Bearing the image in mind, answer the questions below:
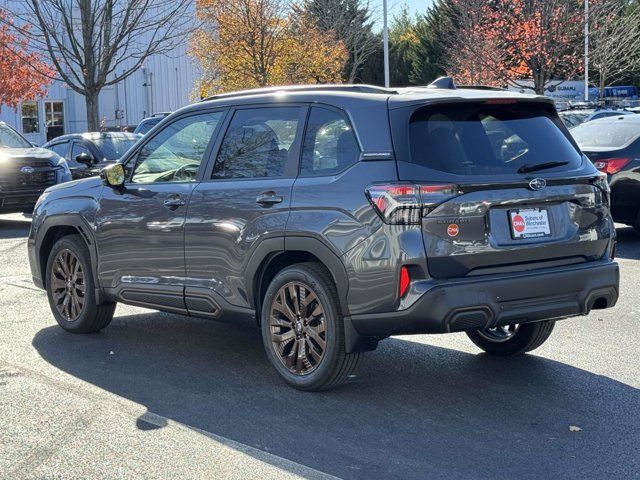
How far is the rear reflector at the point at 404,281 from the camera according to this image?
5270 mm

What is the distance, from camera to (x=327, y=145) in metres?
5.82

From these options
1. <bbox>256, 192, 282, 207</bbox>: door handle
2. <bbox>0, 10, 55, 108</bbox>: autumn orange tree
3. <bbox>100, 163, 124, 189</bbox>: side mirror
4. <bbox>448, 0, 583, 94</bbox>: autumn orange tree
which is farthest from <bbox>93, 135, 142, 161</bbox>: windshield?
<bbox>448, 0, 583, 94</bbox>: autumn orange tree

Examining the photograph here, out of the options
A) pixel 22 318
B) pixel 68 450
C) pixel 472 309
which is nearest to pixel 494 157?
pixel 472 309

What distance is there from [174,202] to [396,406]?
2130 mm

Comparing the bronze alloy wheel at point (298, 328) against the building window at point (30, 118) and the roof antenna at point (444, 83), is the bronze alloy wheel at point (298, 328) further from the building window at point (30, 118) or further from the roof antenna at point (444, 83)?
the building window at point (30, 118)

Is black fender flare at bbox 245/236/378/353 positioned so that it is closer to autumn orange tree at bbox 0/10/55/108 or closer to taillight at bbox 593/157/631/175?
taillight at bbox 593/157/631/175

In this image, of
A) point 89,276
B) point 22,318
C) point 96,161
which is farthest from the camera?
point 96,161

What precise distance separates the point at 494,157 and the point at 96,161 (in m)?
12.7

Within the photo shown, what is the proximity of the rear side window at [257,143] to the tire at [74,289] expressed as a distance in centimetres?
164

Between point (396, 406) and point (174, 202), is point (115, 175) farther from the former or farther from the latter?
point (396, 406)

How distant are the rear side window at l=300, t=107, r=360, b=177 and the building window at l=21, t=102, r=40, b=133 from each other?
37.9m

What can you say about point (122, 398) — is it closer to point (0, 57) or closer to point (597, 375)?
point (597, 375)

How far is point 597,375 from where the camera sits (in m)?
6.26

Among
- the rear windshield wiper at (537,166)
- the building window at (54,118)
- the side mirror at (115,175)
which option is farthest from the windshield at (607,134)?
the building window at (54,118)
